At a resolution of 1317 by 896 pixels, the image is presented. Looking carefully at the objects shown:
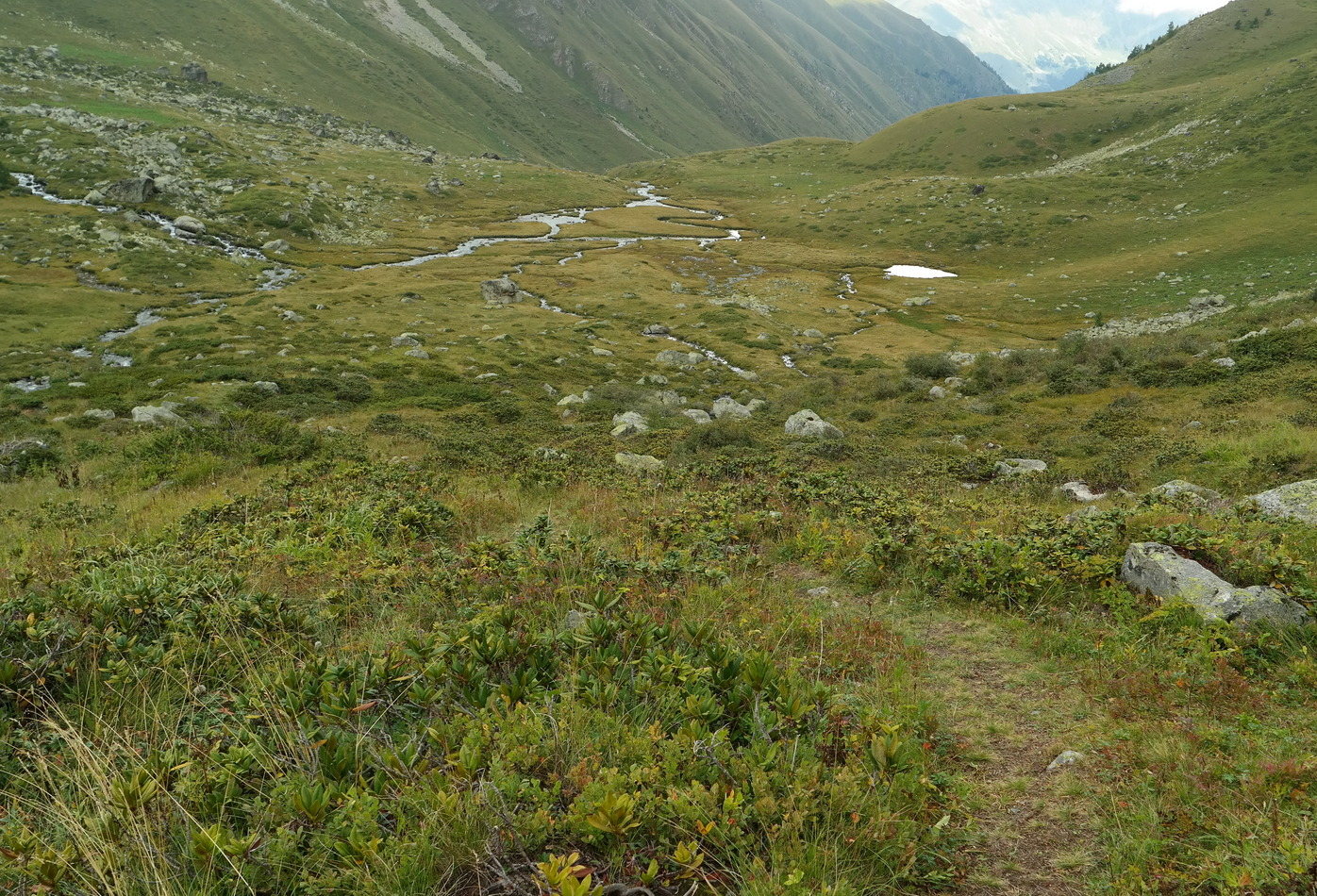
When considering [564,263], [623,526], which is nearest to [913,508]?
[623,526]

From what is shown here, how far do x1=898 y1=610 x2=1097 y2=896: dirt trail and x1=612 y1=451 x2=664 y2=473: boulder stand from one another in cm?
1120

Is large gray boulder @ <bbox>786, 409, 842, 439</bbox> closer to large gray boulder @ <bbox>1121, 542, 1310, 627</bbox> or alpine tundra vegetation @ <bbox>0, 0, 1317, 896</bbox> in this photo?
alpine tundra vegetation @ <bbox>0, 0, 1317, 896</bbox>

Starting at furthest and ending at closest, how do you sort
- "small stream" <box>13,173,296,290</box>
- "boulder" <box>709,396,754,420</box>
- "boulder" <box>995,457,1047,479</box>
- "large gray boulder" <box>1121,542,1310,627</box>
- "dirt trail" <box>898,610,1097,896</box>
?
1. "small stream" <box>13,173,296,290</box>
2. "boulder" <box>709,396,754,420</box>
3. "boulder" <box>995,457,1047,479</box>
4. "large gray boulder" <box>1121,542,1310,627</box>
5. "dirt trail" <box>898,610,1097,896</box>

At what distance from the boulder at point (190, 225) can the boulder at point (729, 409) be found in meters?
70.8

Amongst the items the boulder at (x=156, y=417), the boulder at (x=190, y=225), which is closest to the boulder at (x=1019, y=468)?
the boulder at (x=156, y=417)

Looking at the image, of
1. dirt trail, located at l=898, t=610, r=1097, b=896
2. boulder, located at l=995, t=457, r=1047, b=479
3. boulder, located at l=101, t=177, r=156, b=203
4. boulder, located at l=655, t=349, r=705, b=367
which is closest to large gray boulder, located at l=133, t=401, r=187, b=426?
dirt trail, located at l=898, t=610, r=1097, b=896

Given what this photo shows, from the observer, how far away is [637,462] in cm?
2002

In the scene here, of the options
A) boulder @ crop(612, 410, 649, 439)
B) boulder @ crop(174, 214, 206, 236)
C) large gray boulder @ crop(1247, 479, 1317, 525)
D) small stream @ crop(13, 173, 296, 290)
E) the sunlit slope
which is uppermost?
the sunlit slope

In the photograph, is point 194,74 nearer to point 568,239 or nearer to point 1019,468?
point 568,239

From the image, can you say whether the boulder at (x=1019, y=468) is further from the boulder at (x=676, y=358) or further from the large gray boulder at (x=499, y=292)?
the large gray boulder at (x=499, y=292)

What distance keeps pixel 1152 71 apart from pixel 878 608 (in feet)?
623

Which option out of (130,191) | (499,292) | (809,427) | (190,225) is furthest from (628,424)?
(130,191)

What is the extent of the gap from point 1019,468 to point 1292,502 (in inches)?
337

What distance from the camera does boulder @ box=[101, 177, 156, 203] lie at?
74.2 metres
